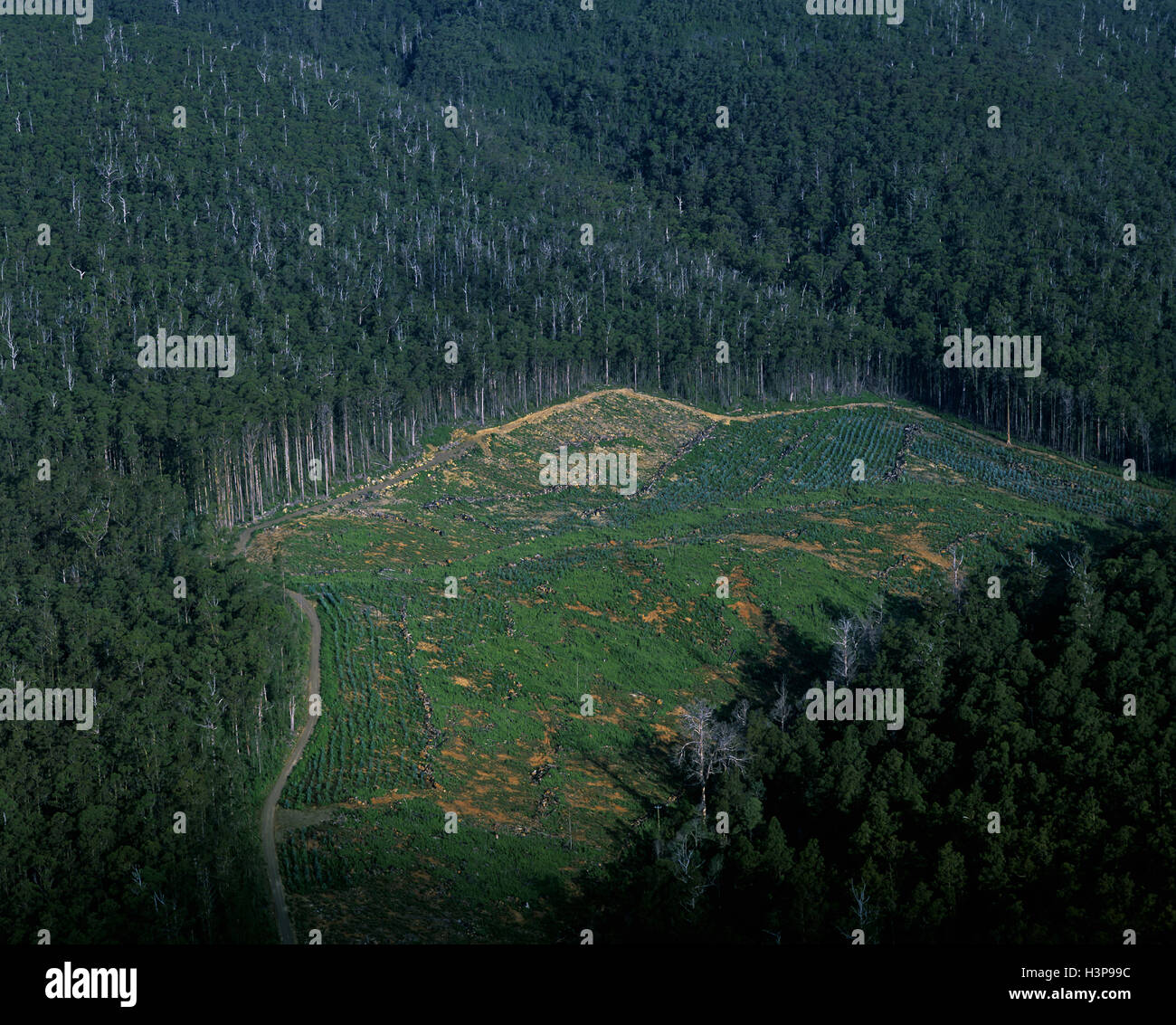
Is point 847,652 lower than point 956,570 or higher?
lower

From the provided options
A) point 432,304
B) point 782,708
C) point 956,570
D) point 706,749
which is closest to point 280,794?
point 706,749

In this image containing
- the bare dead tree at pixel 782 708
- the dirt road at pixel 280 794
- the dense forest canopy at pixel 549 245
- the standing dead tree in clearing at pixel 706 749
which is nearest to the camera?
the dirt road at pixel 280 794

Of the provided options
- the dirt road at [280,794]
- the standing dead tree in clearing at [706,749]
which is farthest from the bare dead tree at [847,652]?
the dirt road at [280,794]

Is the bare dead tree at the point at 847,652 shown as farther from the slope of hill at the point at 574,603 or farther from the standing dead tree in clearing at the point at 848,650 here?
the slope of hill at the point at 574,603

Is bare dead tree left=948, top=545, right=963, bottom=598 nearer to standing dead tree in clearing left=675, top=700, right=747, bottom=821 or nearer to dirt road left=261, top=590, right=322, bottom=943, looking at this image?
standing dead tree in clearing left=675, top=700, right=747, bottom=821

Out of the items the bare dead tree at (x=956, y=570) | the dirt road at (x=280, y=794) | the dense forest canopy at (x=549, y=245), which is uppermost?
the dense forest canopy at (x=549, y=245)

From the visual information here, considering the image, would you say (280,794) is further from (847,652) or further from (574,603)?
(847,652)

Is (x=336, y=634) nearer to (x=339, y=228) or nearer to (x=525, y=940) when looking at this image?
(x=525, y=940)

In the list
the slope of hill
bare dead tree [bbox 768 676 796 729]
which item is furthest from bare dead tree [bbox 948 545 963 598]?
bare dead tree [bbox 768 676 796 729]
